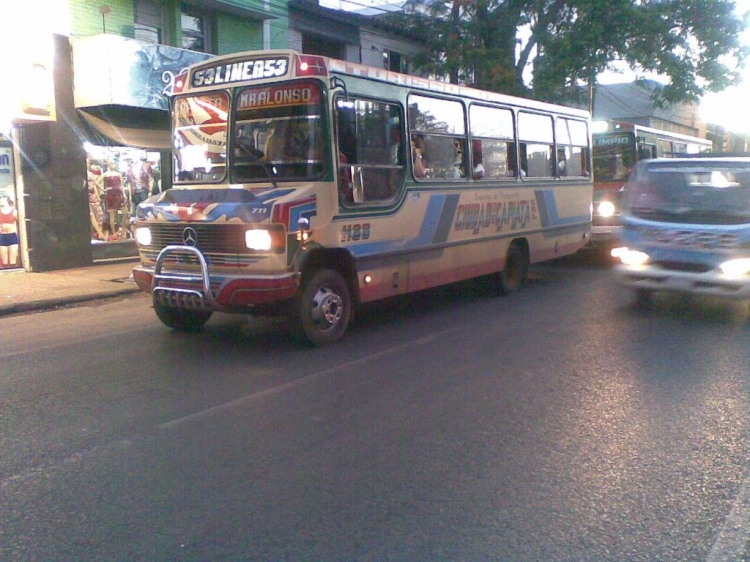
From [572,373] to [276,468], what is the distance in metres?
3.28

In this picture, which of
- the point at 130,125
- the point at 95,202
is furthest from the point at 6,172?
the point at 130,125

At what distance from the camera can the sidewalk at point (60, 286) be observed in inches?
434

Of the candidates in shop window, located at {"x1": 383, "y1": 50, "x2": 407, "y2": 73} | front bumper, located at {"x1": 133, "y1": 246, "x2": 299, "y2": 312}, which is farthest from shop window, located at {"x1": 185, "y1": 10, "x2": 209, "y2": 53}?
front bumper, located at {"x1": 133, "y1": 246, "x2": 299, "y2": 312}

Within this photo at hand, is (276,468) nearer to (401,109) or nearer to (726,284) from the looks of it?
(401,109)

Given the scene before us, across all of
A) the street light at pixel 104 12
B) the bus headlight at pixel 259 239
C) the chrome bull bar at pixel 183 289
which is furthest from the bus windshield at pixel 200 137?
the street light at pixel 104 12

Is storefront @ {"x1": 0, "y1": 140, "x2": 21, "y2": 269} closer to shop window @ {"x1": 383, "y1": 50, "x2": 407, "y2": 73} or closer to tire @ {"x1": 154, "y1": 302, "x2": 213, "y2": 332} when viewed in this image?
tire @ {"x1": 154, "y1": 302, "x2": 213, "y2": 332}

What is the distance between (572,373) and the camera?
687 cm

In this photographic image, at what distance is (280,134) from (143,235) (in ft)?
6.11

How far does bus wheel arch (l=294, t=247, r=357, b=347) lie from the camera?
7.68 m

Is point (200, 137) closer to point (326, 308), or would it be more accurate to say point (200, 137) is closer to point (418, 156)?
point (326, 308)

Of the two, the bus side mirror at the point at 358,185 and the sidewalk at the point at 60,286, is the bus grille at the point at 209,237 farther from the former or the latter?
the sidewalk at the point at 60,286

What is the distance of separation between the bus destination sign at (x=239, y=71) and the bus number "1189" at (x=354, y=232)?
5.69ft

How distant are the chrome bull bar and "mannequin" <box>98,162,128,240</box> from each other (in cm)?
845

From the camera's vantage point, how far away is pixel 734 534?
3.88 meters
